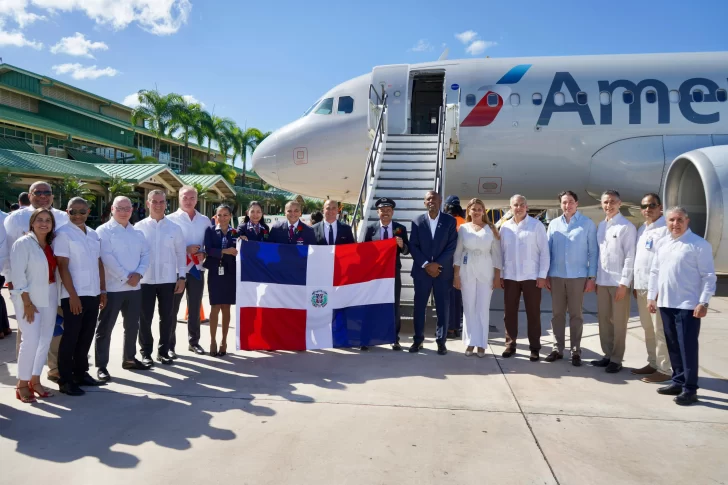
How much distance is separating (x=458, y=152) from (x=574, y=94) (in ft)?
8.91

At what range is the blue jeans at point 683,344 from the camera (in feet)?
14.2

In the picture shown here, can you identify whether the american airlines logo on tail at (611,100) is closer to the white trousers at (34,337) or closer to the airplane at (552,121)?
the airplane at (552,121)

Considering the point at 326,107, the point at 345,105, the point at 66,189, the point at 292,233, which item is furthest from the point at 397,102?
the point at 66,189

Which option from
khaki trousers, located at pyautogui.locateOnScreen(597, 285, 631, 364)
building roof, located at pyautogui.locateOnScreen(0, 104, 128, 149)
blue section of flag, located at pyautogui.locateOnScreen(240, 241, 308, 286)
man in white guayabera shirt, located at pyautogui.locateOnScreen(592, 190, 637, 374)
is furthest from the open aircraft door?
Result: building roof, located at pyautogui.locateOnScreen(0, 104, 128, 149)

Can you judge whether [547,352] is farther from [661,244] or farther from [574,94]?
[574,94]

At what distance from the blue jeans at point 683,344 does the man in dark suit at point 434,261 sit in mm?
2250

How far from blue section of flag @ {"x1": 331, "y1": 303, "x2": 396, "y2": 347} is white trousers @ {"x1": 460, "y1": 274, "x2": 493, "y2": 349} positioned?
3.06ft

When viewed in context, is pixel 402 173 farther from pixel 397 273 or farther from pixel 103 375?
pixel 103 375

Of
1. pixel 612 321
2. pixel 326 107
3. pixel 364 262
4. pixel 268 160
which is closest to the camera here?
pixel 612 321

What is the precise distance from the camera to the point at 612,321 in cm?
536

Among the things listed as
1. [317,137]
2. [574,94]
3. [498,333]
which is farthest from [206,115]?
[498,333]

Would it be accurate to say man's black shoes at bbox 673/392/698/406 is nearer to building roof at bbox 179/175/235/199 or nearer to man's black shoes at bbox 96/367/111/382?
man's black shoes at bbox 96/367/111/382

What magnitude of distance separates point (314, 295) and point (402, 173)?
423 centimetres

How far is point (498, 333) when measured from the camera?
22.8ft
